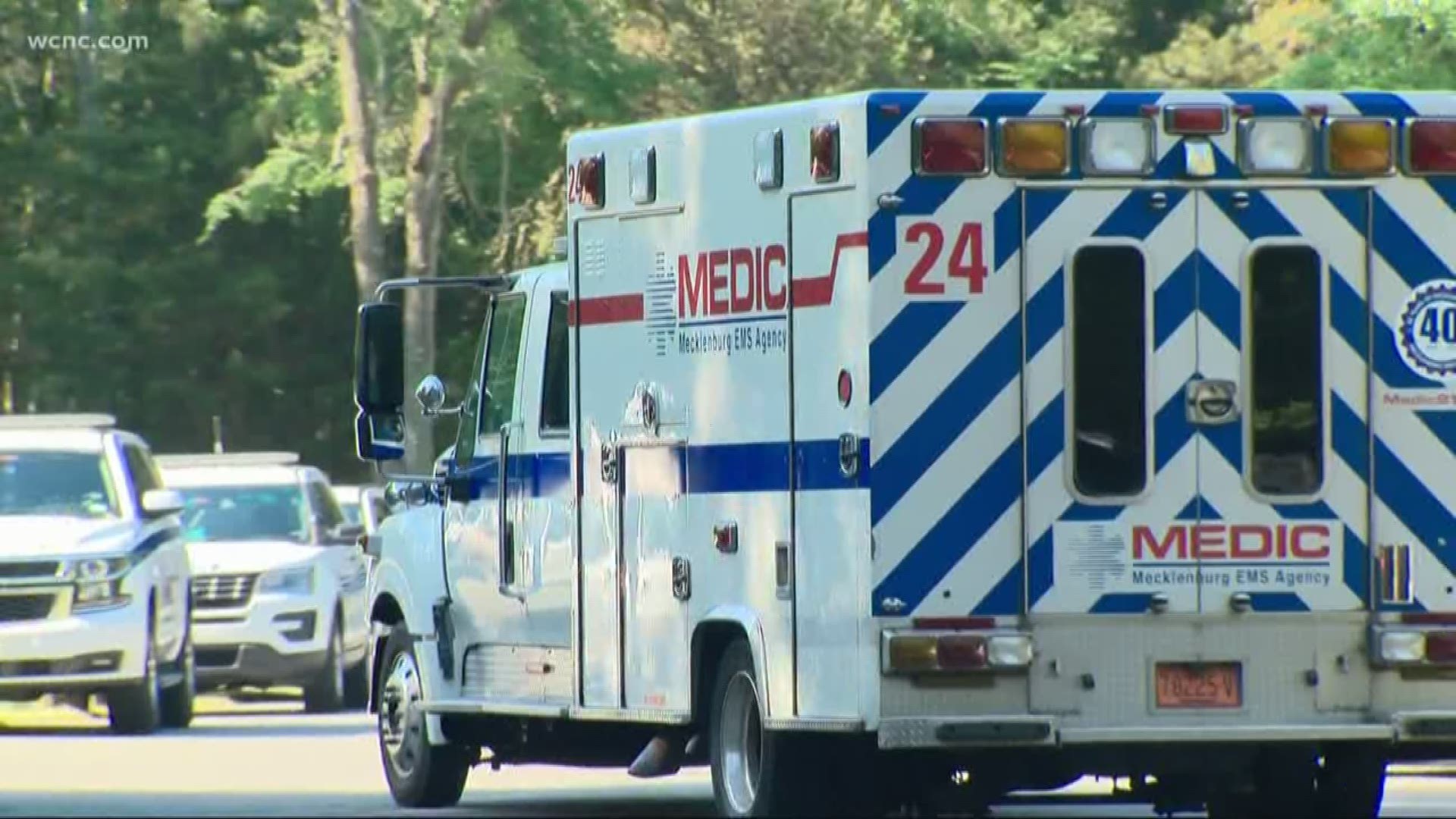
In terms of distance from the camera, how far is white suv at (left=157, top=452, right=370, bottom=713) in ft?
83.9

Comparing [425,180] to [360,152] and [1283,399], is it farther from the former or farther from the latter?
[1283,399]

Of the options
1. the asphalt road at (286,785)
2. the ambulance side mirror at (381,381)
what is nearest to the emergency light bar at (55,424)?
the asphalt road at (286,785)

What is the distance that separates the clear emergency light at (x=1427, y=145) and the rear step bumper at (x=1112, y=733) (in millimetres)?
1844

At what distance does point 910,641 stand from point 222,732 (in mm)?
11512

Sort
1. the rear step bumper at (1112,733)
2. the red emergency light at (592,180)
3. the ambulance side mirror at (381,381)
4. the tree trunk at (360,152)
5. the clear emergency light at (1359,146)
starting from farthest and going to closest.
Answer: the tree trunk at (360,152) → the ambulance side mirror at (381,381) → the red emergency light at (592,180) → the clear emergency light at (1359,146) → the rear step bumper at (1112,733)

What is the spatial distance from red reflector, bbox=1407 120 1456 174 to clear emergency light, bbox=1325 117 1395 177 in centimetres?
8

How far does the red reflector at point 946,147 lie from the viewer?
11.9 metres

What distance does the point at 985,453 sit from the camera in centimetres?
1203

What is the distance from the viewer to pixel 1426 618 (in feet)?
40.2

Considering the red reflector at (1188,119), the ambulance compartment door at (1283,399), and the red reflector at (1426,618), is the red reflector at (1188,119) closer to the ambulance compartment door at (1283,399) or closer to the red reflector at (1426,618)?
the ambulance compartment door at (1283,399)

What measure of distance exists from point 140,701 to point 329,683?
3.77m

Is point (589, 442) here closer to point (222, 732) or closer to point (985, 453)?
point (985, 453)

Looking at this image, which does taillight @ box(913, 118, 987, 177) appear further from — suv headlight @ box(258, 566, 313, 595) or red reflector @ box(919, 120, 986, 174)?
suv headlight @ box(258, 566, 313, 595)

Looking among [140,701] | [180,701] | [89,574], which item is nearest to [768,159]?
[89,574]
